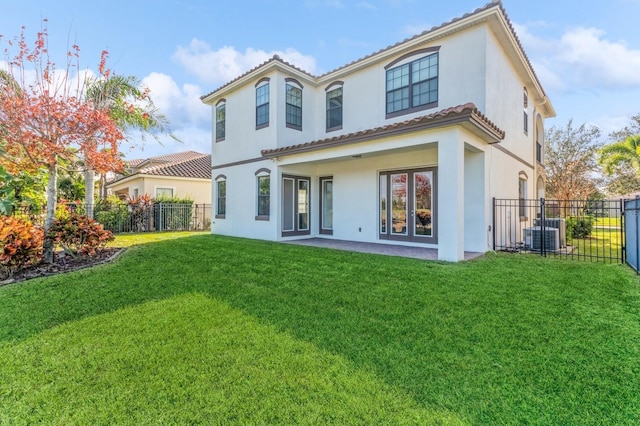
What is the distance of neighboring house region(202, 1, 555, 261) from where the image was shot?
8469 mm

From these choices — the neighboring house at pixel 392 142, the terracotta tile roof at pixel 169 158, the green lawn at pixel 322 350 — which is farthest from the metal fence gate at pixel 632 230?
the terracotta tile roof at pixel 169 158

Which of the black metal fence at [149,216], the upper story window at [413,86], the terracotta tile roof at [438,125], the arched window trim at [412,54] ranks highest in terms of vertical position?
the arched window trim at [412,54]

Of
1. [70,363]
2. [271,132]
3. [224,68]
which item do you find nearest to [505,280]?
[70,363]

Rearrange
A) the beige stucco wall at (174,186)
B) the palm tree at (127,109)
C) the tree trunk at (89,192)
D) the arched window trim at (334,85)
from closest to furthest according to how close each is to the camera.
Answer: the palm tree at (127,109), the arched window trim at (334,85), the tree trunk at (89,192), the beige stucco wall at (174,186)

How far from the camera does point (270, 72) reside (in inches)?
481

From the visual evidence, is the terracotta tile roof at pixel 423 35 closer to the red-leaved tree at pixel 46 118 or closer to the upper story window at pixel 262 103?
the upper story window at pixel 262 103

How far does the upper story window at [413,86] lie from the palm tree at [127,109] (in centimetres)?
929

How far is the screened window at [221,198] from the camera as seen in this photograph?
1499 cm

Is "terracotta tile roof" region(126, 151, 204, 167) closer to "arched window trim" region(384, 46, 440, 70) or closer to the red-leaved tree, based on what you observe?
the red-leaved tree

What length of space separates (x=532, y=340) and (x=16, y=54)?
1228 cm

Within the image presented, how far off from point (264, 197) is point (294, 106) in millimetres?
4030

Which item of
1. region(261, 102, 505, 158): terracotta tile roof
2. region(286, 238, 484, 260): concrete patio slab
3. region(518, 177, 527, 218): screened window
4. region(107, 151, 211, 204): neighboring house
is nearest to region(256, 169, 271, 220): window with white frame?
region(286, 238, 484, 260): concrete patio slab

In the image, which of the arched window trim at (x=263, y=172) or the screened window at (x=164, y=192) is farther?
the screened window at (x=164, y=192)

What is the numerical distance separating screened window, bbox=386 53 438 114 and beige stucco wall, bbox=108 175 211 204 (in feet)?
49.9
